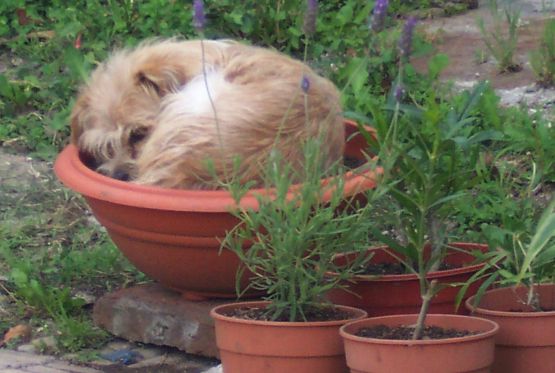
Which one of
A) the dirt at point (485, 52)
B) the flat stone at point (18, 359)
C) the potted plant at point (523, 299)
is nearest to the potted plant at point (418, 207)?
the potted plant at point (523, 299)

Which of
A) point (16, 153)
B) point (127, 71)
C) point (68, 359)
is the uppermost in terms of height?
point (127, 71)

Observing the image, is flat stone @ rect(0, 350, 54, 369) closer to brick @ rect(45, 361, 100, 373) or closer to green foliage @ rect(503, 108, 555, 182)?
brick @ rect(45, 361, 100, 373)

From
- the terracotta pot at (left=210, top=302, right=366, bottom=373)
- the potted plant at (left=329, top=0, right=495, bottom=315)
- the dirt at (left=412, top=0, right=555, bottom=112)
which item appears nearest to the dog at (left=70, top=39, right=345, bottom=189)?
the potted plant at (left=329, top=0, right=495, bottom=315)

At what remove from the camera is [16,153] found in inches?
209

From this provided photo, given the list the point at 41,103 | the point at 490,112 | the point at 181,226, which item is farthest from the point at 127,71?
the point at 41,103

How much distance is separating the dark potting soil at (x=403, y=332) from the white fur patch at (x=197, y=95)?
88 cm

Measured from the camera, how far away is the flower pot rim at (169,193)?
3.12 metres

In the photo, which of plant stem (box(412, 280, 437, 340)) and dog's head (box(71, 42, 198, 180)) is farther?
dog's head (box(71, 42, 198, 180))

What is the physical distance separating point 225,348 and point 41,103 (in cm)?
305

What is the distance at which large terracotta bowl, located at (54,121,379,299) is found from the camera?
3211 mm

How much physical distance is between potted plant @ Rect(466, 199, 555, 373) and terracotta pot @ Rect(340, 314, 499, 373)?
133mm

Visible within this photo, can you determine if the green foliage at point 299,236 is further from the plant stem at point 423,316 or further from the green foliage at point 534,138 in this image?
the green foliage at point 534,138

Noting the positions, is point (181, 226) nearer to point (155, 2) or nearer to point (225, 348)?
point (225, 348)

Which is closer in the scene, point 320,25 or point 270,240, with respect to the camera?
point 270,240
